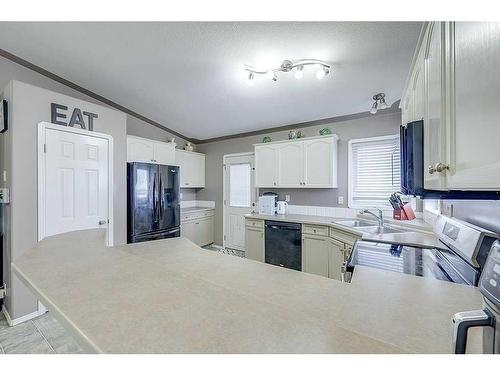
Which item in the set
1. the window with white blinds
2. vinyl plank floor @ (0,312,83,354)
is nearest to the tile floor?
vinyl plank floor @ (0,312,83,354)

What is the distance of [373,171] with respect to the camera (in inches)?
137

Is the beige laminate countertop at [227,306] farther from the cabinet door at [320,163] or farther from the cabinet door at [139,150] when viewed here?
the cabinet door at [139,150]

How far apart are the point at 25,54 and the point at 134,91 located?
118cm

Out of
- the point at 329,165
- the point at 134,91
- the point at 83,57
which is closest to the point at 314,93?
the point at 329,165

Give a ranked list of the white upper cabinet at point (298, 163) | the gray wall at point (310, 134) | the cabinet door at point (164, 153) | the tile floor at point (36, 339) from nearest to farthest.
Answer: the tile floor at point (36, 339) → the gray wall at point (310, 134) → the white upper cabinet at point (298, 163) → the cabinet door at point (164, 153)

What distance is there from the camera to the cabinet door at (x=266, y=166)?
4.04 meters

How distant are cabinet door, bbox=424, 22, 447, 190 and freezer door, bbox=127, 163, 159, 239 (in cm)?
329

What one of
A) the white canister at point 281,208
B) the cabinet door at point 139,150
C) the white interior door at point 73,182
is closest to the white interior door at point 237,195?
the white canister at point 281,208

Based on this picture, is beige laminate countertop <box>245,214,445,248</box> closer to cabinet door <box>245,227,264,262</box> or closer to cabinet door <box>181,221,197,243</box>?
cabinet door <box>245,227,264,262</box>

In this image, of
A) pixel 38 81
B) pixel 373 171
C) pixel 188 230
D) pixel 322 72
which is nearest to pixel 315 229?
pixel 373 171

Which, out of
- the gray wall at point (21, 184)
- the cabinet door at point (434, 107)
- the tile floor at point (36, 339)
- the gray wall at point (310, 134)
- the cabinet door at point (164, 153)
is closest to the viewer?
the cabinet door at point (434, 107)

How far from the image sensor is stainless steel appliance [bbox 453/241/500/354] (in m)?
0.41

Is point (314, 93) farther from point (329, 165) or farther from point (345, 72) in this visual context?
point (329, 165)

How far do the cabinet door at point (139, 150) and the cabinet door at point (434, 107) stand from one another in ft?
12.3
